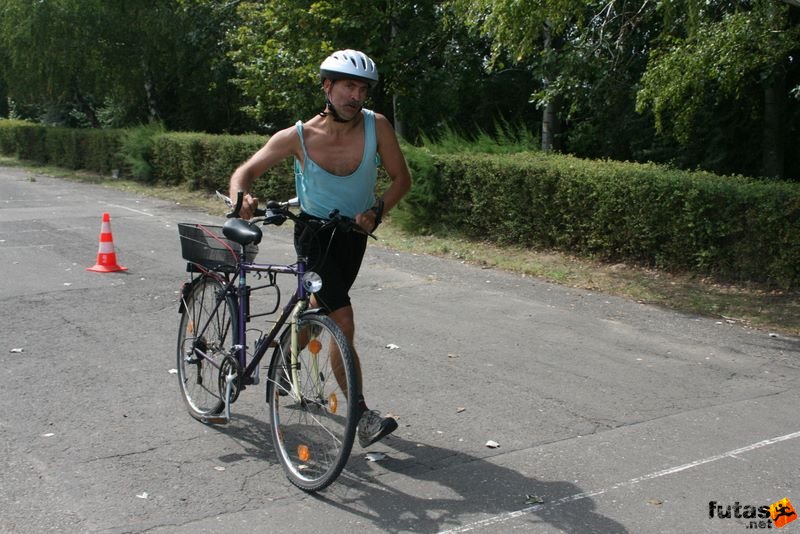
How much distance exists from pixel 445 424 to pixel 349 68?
217 cm

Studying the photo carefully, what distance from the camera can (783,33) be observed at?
10.5 meters

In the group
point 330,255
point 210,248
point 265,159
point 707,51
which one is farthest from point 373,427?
point 707,51

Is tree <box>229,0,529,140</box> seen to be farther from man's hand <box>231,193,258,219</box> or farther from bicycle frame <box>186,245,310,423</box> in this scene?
man's hand <box>231,193,258,219</box>

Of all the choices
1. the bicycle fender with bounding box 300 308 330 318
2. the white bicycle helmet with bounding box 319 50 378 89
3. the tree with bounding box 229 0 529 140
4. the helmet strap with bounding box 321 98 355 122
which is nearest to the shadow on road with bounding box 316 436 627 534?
the bicycle fender with bounding box 300 308 330 318

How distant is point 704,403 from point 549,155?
8.16m

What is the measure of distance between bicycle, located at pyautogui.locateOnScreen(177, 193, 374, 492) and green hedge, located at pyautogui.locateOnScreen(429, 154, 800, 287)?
6376mm

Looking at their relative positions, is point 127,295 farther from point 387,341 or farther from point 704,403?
point 704,403

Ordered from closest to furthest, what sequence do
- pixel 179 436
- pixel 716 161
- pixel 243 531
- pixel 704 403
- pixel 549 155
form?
pixel 243 531 < pixel 179 436 < pixel 704 403 < pixel 549 155 < pixel 716 161

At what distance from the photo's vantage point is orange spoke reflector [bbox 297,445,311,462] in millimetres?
4543

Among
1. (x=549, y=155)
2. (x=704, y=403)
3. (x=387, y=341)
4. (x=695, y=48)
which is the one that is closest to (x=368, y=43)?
(x=549, y=155)

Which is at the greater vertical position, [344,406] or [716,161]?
[716,161]

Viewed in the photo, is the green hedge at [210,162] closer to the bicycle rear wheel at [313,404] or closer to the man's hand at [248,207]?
the man's hand at [248,207]

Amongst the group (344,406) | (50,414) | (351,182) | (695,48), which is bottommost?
(50,414)

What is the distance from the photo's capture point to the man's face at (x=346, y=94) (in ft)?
15.5
